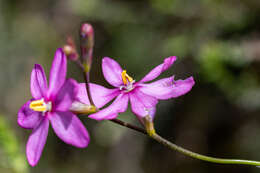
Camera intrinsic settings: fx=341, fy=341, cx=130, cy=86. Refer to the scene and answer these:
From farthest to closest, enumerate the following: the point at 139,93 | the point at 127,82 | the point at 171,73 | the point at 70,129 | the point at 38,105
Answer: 1. the point at 171,73
2. the point at 127,82
3. the point at 139,93
4. the point at 38,105
5. the point at 70,129

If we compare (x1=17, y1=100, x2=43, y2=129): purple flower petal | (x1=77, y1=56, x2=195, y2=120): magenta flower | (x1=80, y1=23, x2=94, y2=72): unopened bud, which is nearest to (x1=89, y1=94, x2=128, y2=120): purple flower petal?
(x1=77, y1=56, x2=195, y2=120): magenta flower

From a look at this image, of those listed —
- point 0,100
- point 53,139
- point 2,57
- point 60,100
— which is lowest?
point 53,139

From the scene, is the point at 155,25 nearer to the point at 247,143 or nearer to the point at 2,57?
the point at 247,143

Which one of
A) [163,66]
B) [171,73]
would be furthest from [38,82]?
[171,73]

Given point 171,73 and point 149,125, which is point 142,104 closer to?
point 149,125

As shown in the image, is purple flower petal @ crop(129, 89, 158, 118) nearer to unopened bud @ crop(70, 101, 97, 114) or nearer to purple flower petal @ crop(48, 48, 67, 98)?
unopened bud @ crop(70, 101, 97, 114)

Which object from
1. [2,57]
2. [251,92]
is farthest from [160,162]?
[2,57]
